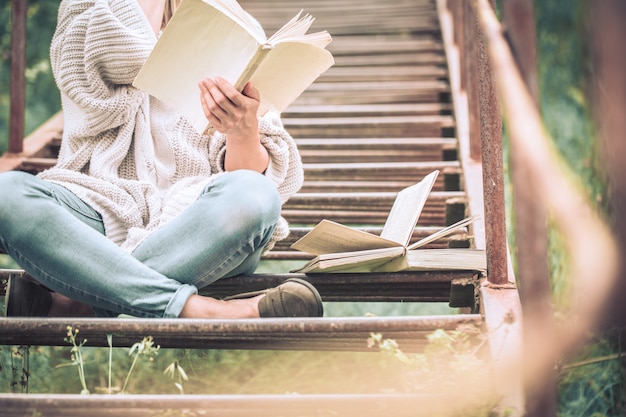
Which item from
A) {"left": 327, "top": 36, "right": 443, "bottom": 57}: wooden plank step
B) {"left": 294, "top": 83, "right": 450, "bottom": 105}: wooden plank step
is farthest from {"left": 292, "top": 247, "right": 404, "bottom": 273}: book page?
→ {"left": 327, "top": 36, "right": 443, "bottom": 57}: wooden plank step

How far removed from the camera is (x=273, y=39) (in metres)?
1.53

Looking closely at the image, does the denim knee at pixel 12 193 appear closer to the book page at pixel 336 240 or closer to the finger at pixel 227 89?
the finger at pixel 227 89

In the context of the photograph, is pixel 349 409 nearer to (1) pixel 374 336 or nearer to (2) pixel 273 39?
(1) pixel 374 336

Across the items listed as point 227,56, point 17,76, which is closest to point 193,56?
point 227,56

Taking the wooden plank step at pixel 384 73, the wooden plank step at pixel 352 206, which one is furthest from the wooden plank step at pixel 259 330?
the wooden plank step at pixel 384 73

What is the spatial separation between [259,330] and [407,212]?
47 centimetres

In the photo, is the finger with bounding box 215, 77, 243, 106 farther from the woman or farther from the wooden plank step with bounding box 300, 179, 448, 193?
the wooden plank step with bounding box 300, 179, 448, 193

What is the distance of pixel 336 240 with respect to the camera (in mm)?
1691

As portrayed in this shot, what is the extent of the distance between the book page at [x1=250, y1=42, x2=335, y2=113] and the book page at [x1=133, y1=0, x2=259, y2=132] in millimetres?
59

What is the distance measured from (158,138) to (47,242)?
0.47 meters

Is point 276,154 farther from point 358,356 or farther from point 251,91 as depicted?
point 358,356

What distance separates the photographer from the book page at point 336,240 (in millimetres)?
1639

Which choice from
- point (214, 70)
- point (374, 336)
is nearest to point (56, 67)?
point (214, 70)

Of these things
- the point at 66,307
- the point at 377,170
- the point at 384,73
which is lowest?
the point at 66,307
